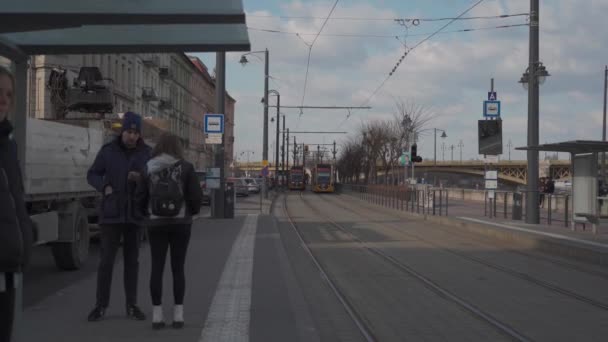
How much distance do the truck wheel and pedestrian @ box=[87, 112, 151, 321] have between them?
12.6ft

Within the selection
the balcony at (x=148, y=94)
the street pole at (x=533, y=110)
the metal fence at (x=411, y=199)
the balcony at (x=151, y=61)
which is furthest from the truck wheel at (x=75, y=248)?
the balcony at (x=151, y=61)

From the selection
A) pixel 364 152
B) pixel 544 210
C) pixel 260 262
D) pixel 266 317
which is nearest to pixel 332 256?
pixel 260 262

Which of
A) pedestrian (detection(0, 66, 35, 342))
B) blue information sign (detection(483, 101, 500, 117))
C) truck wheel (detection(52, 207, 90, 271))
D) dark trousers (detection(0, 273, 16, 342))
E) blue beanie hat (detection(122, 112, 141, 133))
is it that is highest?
blue information sign (detection(483, 101, 500, 117))

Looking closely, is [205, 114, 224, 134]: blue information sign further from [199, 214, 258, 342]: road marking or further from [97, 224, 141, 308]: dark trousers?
[97, 224, 141, 308]: dark trousers

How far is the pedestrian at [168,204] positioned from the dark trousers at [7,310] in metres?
2.43

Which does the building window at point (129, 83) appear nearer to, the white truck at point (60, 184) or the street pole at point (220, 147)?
the street pole at point (220, 147)

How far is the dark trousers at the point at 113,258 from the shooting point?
653cm

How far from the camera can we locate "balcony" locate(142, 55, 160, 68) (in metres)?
57.1

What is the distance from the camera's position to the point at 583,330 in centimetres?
708

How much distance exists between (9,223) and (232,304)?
4593mm

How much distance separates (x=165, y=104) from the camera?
206 feet

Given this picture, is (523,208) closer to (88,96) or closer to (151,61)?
(88,96)

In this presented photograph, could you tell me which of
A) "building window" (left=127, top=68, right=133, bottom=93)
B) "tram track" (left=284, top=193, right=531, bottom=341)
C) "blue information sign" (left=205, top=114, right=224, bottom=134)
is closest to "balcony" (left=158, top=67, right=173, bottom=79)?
"building window" (left=127, top=68, right=133, bottom=93)

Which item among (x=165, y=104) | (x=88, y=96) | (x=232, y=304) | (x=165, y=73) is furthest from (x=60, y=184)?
(x=165, y=73)
